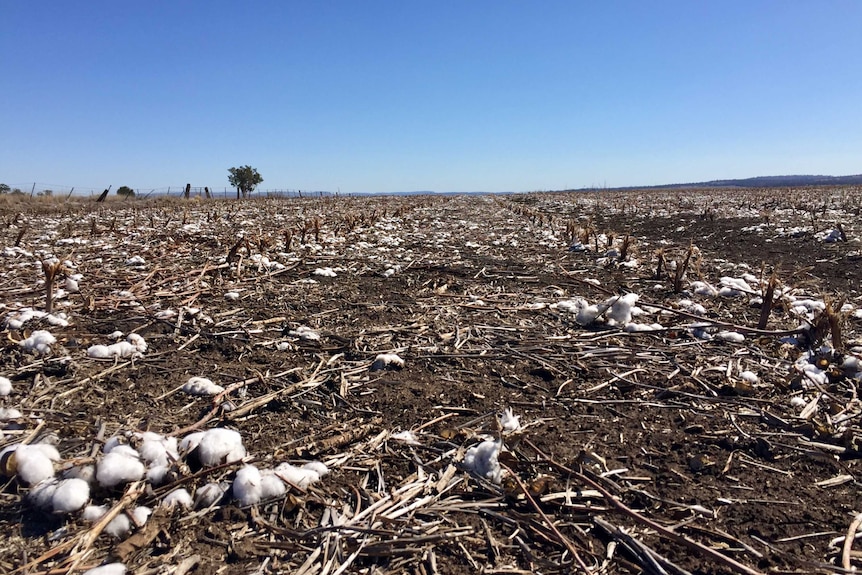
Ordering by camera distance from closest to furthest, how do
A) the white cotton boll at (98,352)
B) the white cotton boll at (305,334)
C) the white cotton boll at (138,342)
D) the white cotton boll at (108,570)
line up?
the white cotton boll at (108,570) → the white cotton boll at (98,352) → the white cotton boll at (138,342) → the white cotton boll at (305,334)

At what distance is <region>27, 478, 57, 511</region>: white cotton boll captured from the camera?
1.92 metres

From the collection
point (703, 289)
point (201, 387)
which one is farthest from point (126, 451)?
point (703, 289)

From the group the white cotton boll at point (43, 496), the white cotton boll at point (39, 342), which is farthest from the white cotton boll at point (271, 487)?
the white cotton boll at point (39, 342)

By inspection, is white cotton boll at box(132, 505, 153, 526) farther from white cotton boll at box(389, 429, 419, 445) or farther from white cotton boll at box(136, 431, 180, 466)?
white cotton boll at box(389, 429, 419, 445)

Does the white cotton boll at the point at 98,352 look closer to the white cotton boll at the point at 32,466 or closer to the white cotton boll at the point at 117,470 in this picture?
the white cotton boll at the point at 32,466

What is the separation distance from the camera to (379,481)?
2.25m

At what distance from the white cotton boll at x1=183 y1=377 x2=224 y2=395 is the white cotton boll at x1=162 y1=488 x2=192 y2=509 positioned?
3.29 feet

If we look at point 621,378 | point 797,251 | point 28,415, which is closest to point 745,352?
point 621,378

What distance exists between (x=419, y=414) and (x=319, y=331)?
161 cm

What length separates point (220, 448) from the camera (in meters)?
2.28

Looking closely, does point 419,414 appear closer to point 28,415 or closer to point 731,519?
point 731,519

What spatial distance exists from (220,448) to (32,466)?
69 centimetres

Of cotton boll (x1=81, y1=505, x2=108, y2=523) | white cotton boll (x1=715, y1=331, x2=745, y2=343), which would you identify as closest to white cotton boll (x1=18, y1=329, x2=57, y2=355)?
cotton boll (x1=81, y1=505, x2=108, y2=523)

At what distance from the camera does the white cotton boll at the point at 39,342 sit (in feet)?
11.2
